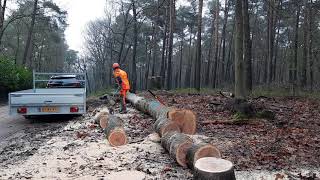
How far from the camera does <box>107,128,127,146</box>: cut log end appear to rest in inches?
313

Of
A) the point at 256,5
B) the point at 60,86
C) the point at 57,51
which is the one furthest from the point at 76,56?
the point at 60,86

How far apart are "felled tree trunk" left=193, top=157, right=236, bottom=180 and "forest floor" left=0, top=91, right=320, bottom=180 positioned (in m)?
0.89

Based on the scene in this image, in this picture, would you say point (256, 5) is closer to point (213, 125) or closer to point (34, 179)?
point (213, 125)

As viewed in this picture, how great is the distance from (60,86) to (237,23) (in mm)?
8580

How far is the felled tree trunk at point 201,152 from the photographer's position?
235 inches

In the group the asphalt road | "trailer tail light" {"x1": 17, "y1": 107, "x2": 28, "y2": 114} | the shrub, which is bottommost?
the asphalt road

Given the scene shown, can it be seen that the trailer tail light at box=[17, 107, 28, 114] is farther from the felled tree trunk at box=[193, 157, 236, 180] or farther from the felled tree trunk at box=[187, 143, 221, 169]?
the felled tree trunk at box=[193, 157, 236, 180]

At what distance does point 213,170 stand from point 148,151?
8.96 ft

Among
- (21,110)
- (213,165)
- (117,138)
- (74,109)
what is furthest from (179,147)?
(21,110)

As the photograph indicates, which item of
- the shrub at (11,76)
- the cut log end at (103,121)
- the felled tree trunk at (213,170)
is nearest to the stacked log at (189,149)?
the felled tree trunk at (213,170)

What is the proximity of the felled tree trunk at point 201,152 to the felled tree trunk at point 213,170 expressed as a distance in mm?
758

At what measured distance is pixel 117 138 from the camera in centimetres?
801

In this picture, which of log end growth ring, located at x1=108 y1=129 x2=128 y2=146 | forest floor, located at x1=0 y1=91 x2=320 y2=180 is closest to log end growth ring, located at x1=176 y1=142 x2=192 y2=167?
forest floor, located at x1=0 y1=91 x2=320 y2=180

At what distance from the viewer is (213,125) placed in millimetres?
10062
